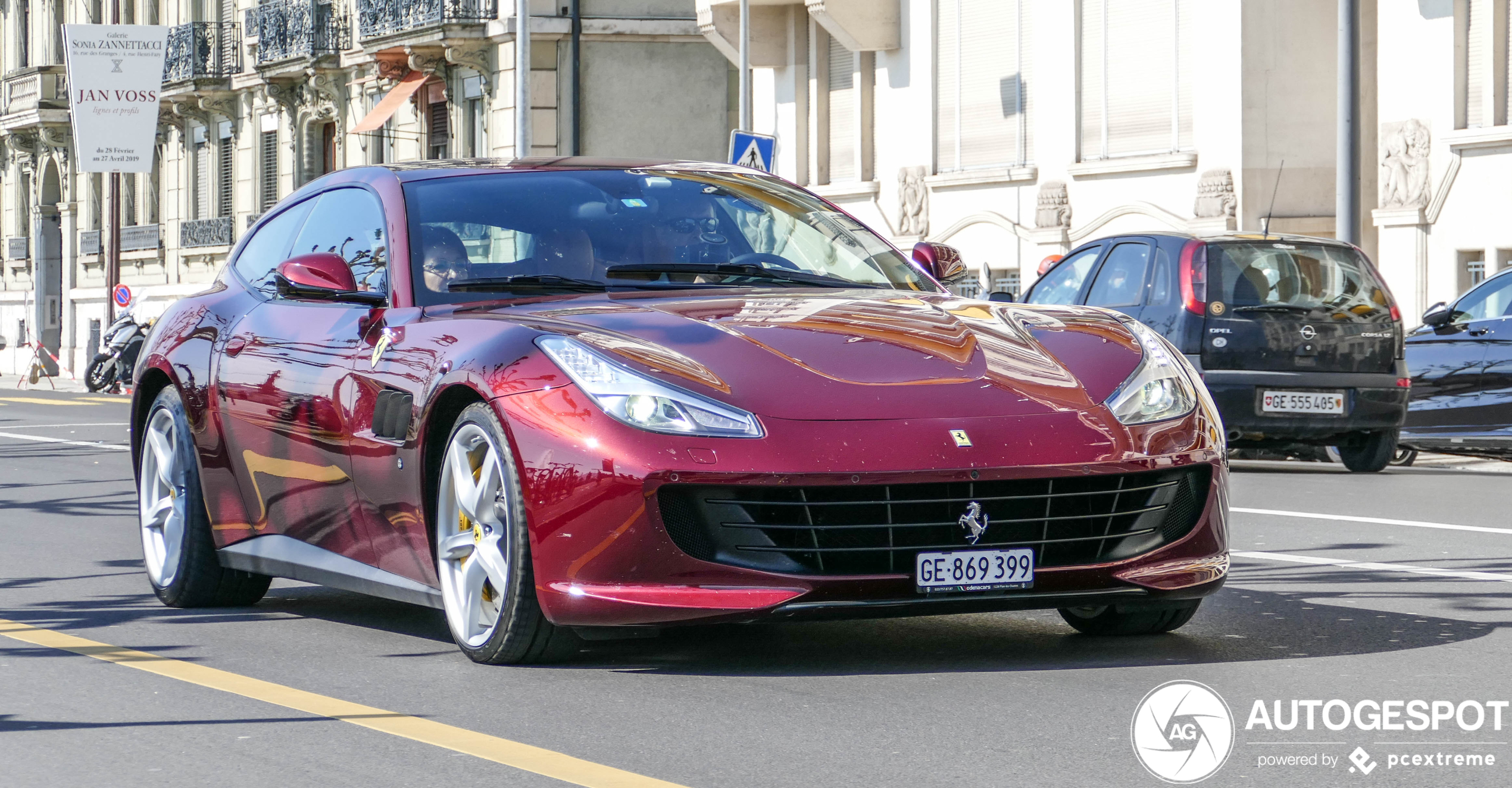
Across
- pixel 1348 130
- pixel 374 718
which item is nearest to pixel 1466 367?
pixel 1348 130

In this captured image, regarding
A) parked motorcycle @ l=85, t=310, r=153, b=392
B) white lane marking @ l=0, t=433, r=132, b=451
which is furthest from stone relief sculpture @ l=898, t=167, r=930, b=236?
parked motorcycle @ l=85, t=310, r=153, b=392

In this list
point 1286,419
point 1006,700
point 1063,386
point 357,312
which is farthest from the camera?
point 1286,419

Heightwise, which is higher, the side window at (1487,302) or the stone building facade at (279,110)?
the stone building facade at (279,110)

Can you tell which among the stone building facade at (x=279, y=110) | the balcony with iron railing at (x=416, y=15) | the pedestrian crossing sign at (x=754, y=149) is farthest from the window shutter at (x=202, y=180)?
the pedestrian crossing sign at (x=754, y=149)

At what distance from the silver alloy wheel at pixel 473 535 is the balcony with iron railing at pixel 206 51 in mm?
43775

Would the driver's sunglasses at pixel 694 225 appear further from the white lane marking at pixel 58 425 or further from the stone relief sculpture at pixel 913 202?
the stone relief sculpture at pixel 913 202

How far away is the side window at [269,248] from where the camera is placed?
7855mm

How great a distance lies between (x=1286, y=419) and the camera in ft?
47.2

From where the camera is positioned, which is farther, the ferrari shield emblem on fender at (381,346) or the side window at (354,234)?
the side window at (354,234)

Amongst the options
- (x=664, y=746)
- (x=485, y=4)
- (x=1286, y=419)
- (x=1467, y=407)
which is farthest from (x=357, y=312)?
(x=485, y=4)

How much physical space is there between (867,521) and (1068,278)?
990 cm

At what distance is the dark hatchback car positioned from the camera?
1438cm

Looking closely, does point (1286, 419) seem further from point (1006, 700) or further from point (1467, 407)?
point (1006, 700)

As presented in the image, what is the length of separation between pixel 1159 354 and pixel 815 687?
4.73 feet
